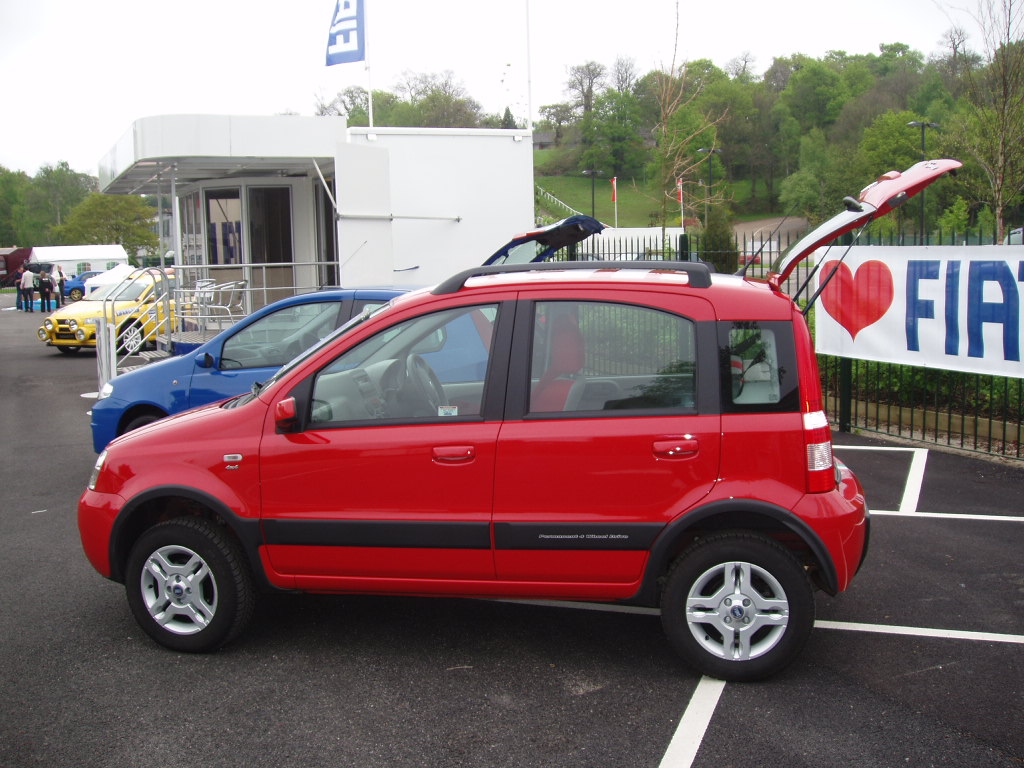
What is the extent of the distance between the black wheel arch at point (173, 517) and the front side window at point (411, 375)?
611mm

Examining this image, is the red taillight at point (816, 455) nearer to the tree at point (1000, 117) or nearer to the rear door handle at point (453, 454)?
the rear door handle at point (453, 454)

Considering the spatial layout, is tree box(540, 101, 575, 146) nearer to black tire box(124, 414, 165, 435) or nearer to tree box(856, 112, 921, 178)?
tree box(856, 112, 921, 178)

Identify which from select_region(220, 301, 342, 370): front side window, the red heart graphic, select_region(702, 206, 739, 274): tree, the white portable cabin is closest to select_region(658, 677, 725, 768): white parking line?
select_region(220, 301, 342, 370): front side window

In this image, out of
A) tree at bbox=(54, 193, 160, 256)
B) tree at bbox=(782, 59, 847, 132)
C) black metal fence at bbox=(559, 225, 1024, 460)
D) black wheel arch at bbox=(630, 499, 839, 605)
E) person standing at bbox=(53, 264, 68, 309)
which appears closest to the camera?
black wheel arch at bbox=(630, 499, 839, 605)

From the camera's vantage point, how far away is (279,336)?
7809mm

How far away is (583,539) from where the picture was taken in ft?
13.8

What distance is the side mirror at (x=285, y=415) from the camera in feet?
14.4

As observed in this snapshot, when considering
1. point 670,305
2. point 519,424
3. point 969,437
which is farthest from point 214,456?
point 969,437

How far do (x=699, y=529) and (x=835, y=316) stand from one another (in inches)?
227

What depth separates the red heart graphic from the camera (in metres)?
8.83

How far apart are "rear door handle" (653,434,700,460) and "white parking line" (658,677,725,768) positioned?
1.03m

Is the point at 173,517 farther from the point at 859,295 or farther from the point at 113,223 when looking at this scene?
the point at 113,223

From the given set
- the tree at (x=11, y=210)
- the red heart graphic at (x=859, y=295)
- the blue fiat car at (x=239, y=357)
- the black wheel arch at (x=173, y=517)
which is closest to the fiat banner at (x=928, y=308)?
the red heart graphic at (x=859, y=295)

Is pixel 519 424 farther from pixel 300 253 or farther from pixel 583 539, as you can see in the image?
pixel 300 253
